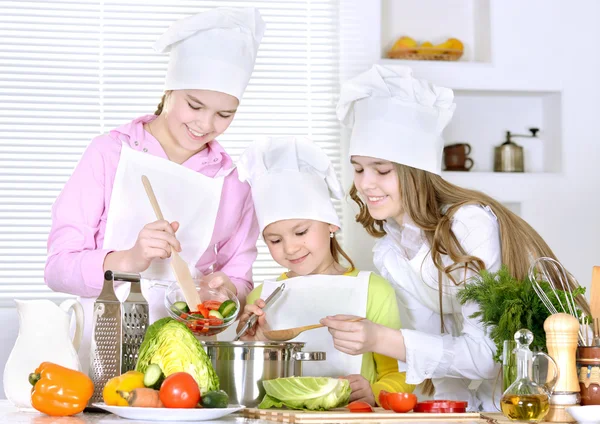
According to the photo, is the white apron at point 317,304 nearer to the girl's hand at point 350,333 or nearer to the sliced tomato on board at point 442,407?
the girl's hand at point 350,333

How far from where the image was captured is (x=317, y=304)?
8.03 ft

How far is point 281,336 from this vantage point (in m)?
2.08

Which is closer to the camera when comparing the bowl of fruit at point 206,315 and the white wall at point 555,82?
the bowl of fruit at point 206,315

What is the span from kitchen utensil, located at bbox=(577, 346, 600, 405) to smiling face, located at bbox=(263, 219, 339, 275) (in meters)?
0.94

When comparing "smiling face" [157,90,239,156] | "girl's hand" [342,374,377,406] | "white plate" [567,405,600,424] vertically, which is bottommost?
"girl's hand" [342,374,377,406]

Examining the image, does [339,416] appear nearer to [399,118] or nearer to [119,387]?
[119,387]

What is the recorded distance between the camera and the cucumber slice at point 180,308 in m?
1.89

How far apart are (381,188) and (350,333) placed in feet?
1.71

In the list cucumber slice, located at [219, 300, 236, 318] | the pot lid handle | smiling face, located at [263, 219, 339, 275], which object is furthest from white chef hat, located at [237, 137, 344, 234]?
the pot lid handle

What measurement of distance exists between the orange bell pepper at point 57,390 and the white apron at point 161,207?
0.60m

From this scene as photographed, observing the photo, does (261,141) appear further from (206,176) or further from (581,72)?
(581,72)

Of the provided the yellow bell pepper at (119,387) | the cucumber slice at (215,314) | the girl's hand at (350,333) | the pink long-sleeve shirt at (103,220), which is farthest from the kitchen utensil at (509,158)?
the yellow bell pepper at (119,387)

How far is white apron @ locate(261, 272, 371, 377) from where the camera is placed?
2.42 metres

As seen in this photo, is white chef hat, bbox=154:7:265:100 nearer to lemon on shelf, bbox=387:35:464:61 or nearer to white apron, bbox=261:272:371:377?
white apron, bbox=261:272:371:377
